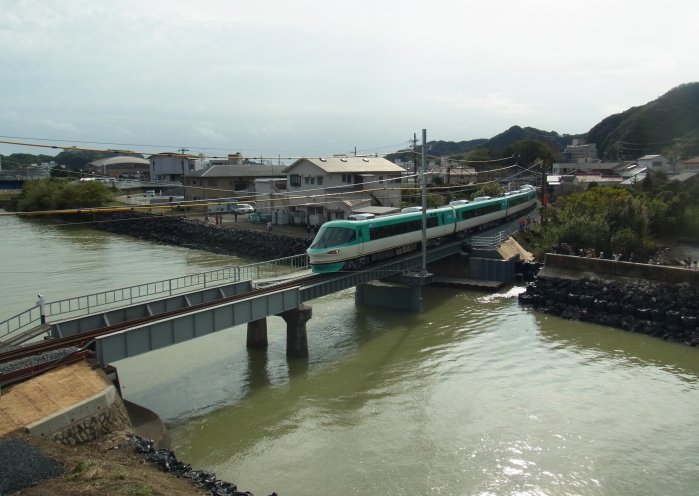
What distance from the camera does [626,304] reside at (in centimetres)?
2403

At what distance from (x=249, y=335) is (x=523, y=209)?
111 feet

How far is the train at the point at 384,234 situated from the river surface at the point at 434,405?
9.58ft

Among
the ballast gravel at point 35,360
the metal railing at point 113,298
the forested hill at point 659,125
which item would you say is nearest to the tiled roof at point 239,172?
the metal railing at point 113,298

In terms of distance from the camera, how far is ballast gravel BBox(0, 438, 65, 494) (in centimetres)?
887

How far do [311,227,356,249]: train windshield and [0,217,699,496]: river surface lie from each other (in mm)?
3650

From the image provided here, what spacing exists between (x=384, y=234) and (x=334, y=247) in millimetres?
3505

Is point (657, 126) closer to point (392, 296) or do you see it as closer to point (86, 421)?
point (392, 296)

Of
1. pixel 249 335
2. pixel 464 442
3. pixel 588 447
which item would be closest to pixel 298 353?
pixel 249 335

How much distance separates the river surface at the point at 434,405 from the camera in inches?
479

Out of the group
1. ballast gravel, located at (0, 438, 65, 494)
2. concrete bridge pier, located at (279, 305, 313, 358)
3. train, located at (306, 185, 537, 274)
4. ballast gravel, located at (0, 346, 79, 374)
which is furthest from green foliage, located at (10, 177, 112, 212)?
ballast gravel, located at (0, 438, 65, 494)

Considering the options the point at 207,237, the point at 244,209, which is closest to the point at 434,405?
the point at 207,237

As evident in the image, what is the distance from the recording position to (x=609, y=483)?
→ 467 inches

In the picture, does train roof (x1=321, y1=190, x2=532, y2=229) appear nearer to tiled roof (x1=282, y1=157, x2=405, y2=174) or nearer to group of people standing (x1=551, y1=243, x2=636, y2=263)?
group of people standing (x1=551, y1=243, x2=636, y2=263)

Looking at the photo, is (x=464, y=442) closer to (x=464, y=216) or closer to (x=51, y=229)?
(x=464, y=216)
